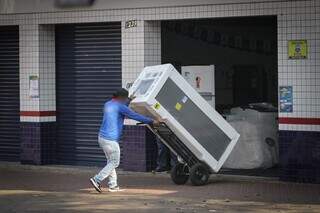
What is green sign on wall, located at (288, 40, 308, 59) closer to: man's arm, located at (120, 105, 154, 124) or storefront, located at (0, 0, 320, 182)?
storefront, located at (0, 0, 320, 182)

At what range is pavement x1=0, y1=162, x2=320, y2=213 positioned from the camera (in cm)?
1086

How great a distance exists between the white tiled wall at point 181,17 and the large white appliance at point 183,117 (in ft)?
4.26

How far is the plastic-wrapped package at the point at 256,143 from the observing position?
549 inches

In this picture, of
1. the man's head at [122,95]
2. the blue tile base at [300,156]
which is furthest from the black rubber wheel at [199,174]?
the man's head at [122,95]

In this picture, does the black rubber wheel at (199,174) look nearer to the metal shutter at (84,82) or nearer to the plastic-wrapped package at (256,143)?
the plastic-wrapped package at (256,143)

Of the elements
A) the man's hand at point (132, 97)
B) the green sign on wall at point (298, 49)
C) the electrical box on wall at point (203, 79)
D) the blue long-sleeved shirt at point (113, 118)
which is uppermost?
the green sign on wall at point (298, 49)

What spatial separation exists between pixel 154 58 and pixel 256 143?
2582 mm

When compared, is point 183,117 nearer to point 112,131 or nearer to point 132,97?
point 132,97

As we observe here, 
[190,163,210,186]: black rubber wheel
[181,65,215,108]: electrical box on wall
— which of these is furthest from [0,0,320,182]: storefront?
[190,163,210,186]: black rubber wheel

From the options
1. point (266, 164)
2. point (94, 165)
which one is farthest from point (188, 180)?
point (94, 165)

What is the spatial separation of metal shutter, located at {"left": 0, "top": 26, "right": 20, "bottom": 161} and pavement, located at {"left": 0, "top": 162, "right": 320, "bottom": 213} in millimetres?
2010

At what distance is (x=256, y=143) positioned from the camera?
14.0 meters

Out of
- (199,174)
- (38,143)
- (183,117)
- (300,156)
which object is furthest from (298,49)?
(38,143)

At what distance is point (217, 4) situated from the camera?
13594 mm
